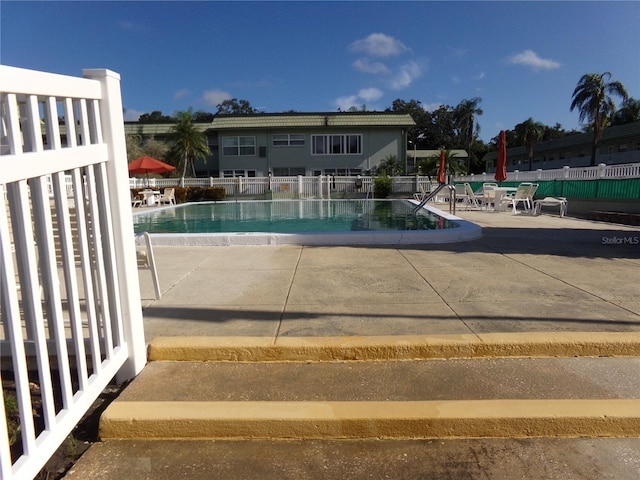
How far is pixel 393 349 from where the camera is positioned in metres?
3.34

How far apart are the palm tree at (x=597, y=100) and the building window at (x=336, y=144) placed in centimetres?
2336

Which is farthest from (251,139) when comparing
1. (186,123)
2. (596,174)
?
(596,174)

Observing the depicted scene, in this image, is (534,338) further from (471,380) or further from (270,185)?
(270,185)

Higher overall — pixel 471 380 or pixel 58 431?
pixel 58 431

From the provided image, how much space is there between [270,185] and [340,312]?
86.1 ft

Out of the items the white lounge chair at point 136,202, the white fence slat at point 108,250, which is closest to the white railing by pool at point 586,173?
the white fence slat at point 108,250

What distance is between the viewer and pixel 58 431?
2172mm

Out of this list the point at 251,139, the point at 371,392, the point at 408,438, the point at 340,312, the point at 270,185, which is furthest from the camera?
the point at 251,139

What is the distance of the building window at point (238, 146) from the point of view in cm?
3566

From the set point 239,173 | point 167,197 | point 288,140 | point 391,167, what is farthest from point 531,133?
point 167,197

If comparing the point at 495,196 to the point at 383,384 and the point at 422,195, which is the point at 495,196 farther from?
the point at 383,384

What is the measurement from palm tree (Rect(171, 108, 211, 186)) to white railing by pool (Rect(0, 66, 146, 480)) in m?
Result: 34.6

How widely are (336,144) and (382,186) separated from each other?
28.8 feet

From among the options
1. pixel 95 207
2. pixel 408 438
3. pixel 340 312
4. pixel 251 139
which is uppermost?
pixel 251 139
